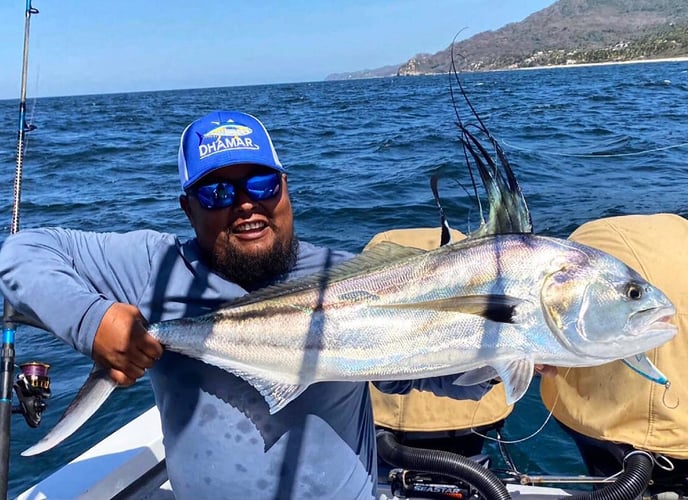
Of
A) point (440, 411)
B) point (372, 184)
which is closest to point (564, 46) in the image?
point (372, 184)

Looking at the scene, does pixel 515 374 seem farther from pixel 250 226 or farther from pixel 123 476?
pixel 123 476

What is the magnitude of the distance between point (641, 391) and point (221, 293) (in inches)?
69.7

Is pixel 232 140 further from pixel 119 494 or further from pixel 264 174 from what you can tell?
pixel 119 494

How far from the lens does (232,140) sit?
2271 mm

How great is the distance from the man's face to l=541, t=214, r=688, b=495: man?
4.41ft

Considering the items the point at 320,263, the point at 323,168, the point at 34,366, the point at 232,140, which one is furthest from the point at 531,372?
the point at 323,168

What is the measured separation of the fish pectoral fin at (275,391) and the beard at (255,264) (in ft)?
1.35

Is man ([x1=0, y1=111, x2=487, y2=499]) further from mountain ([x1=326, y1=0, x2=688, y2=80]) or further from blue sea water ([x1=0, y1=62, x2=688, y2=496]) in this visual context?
mountain ([x1=326, y1=0, x2=688, y2=80])

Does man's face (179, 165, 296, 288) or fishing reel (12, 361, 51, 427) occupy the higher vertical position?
man's face (179, 165, 296, 288)

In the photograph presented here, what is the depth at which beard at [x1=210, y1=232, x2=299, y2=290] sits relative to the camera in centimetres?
228

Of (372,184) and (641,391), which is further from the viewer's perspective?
(372,184)

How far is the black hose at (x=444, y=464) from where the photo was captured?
2.67 meters

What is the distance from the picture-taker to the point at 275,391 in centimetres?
204

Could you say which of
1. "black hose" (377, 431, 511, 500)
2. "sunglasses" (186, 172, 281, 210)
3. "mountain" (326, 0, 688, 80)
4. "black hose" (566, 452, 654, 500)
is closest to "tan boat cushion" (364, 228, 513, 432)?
"black hose" (377, 431, 511, 500)
